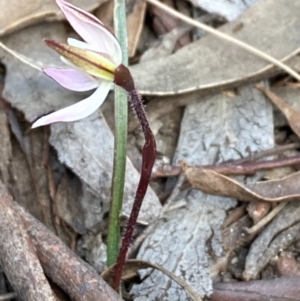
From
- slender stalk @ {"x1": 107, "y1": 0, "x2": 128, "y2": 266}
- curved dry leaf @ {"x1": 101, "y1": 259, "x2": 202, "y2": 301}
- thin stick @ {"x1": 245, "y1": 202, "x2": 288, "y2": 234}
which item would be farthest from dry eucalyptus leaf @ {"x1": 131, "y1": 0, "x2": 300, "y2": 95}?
curved dry leaf @ {"x1": 101, "y1": 259, "x2": 202, "y2": 301}

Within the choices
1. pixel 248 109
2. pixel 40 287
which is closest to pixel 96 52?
pixel 40 287

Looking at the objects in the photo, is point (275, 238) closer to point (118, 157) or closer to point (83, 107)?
point (118, 157)

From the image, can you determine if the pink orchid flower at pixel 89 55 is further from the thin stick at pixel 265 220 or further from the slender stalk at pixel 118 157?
the thin stick at pixel 265 220

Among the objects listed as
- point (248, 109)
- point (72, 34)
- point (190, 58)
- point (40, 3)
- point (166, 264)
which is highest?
point (40, 3)

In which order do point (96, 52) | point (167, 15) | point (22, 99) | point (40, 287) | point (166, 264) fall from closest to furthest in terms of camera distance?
point (96, 52) < point (40, 287) < point (166, 264) < point (22, 99) < point (167, 15)

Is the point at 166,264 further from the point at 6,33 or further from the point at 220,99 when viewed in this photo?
the point at 6,33

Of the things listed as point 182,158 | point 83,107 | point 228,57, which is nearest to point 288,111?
point 228,57
